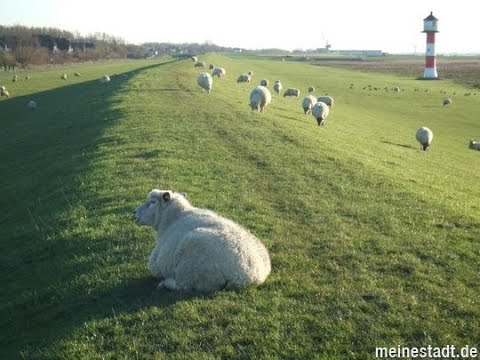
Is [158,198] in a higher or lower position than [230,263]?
higher

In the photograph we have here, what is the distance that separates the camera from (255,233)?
11.8m

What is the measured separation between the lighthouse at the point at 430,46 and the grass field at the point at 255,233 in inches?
3120

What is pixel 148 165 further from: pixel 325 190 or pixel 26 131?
pixel 26 131

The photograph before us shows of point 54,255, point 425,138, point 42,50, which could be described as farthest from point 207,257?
point 42,50

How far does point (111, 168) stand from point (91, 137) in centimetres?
735

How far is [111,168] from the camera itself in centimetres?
1792

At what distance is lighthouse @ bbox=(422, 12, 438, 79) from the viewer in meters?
101

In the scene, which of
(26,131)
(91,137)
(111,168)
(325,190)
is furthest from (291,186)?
(26,131)

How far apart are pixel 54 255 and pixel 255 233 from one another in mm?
4544

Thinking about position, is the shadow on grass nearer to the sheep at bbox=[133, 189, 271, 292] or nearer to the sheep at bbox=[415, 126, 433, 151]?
the sheep at bbox=[133, 189, 271, 292]

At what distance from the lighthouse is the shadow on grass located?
89499 mm

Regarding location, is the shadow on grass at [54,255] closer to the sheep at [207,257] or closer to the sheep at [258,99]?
the sheep at [207,257]

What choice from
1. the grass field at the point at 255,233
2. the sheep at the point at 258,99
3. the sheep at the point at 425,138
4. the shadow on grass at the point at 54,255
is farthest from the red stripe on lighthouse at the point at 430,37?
the shadow on grass at the point at 54,255

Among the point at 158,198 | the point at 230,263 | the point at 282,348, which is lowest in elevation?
the point at 282,348
